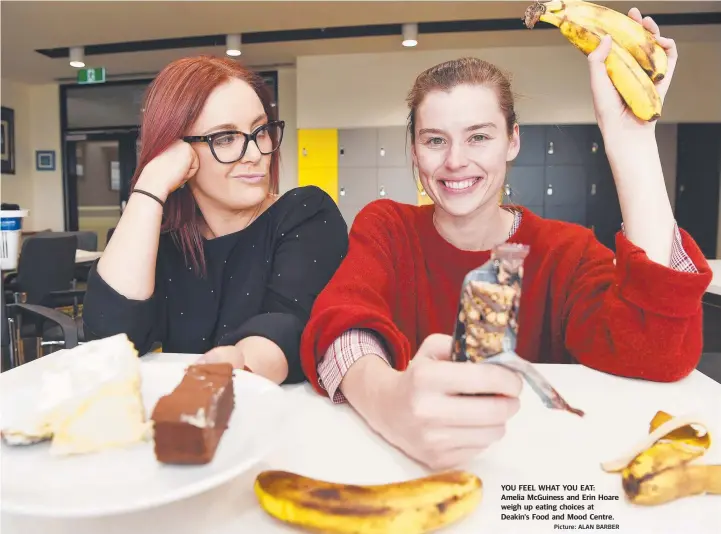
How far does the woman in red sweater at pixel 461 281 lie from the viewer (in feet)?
1.63

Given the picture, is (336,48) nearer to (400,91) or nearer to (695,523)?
(400,91)

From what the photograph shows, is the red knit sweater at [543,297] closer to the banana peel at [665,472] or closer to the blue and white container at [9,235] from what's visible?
the banana peel at [665,472]

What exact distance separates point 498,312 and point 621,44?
54 centimetres

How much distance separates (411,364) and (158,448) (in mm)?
243

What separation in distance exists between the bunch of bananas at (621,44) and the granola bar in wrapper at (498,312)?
17.5 inches

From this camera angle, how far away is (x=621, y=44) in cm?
73

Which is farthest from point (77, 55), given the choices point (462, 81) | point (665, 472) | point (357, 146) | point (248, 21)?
point (665, 472)

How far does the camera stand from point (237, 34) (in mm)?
4801

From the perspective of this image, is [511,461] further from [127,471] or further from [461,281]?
[127,471]

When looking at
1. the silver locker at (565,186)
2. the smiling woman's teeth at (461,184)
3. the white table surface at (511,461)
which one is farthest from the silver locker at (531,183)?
the white table surface at (511,461)

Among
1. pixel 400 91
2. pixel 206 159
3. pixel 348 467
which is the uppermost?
pixel 400 91

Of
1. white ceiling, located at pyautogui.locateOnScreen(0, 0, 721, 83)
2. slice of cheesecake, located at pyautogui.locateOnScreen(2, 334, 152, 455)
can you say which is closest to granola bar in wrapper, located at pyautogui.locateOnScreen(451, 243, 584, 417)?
slice of cheesecake, located at pyautogui.locateOnScreen(2, 334, 152, 455)

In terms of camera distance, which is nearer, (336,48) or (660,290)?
(660,290)

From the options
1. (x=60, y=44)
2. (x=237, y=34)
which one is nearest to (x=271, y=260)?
(x=237, y=34)
